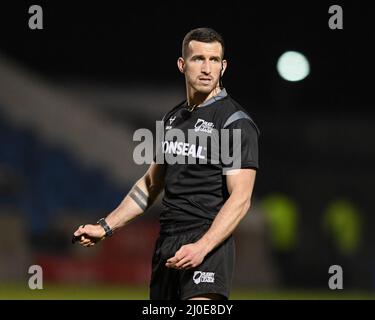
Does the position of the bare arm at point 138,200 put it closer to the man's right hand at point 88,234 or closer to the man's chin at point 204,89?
the man's right hand at point 88,234

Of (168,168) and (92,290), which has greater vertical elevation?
(168,168)

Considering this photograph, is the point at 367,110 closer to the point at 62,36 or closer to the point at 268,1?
the point at 268,1

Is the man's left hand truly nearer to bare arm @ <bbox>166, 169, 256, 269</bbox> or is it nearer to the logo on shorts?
bare arm @ <bbox>166, 169, 256, 269</bbox>

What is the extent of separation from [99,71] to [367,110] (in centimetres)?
1324

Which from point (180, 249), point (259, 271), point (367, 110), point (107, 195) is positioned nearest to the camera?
point (180, 249)

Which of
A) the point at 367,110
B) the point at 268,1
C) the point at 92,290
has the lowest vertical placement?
the point at 92,290

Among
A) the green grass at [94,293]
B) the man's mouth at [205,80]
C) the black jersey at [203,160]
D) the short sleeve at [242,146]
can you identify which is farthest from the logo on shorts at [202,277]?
the green grass at [94,293]

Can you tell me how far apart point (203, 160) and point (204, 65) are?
0.66 metres

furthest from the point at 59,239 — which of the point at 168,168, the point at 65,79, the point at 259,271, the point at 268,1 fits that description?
the point at 168,168

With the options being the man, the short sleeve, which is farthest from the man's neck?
the short sleeve

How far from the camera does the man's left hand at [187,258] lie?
5.68 meters

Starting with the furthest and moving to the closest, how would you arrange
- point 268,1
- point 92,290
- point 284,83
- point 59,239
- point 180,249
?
point 284,83 < point 268,1 < point 59,239 < point 92,290 < point 180,249

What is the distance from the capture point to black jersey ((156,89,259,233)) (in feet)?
19.9

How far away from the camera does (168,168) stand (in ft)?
21.1
